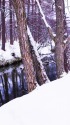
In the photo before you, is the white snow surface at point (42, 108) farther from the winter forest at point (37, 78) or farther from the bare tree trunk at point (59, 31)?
the bare tree trunk at point (59, 31)

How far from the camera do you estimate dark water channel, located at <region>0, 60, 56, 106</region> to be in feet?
43.5

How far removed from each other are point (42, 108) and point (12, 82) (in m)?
12.5

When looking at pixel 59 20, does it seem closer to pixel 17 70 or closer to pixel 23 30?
pixel 23 30

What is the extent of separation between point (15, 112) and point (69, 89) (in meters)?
0.91

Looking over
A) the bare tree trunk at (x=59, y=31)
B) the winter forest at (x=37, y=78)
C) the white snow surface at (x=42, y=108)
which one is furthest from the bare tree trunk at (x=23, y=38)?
the white snow surface at (x=42, y=108)

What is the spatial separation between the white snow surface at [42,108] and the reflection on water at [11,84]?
8314 millimetres

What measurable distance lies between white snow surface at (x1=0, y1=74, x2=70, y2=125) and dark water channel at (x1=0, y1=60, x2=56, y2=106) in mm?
8314

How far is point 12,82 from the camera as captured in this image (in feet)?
52.2

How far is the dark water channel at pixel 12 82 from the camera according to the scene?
13.3 m

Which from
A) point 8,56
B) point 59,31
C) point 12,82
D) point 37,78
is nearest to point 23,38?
point 59,31

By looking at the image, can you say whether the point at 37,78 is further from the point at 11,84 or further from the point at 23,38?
the point at 11,84

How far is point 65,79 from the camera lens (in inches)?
174

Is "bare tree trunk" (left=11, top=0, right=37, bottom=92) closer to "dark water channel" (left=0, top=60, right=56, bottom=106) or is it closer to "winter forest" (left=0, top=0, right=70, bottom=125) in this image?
"winter forest" (left=0, top=0, right=70, bottom=125)

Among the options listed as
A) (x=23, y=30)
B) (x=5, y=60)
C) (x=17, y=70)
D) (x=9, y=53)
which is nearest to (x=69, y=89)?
(x=23, y=30)
